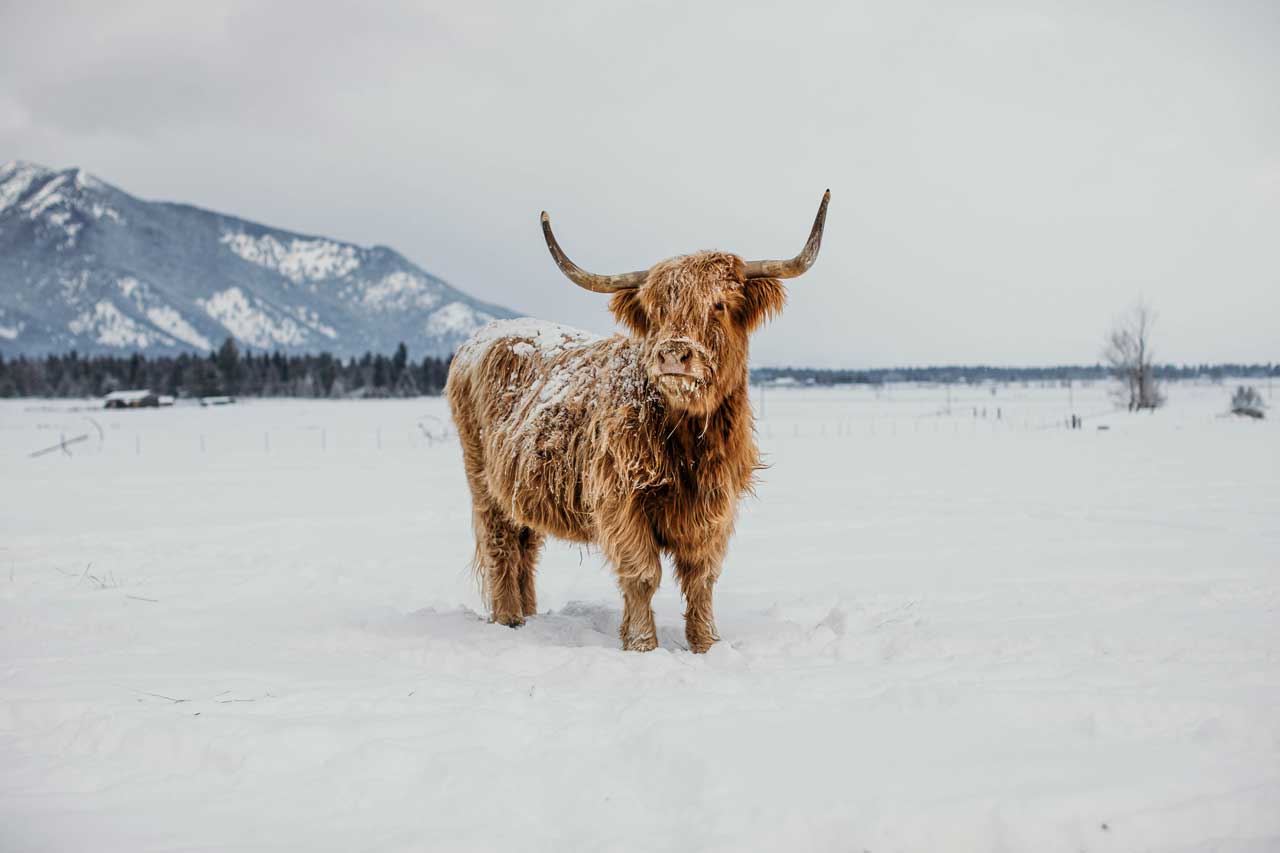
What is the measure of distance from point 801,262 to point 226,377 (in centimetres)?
9383

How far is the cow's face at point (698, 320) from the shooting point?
3832 millimetres

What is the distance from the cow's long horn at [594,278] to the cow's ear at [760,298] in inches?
23.9

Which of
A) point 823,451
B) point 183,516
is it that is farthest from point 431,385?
point 183,516

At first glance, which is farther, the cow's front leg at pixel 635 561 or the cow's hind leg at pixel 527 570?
the cow's hind leg at pixel 527 570

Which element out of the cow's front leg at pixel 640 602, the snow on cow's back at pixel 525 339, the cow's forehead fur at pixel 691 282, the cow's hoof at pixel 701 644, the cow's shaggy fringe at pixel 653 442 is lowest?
the cow's hoof at pixel 701 644

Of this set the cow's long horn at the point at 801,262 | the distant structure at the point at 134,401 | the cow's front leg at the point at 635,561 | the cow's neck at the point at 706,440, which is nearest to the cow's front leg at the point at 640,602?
the cow's front leg at the point at 635,561

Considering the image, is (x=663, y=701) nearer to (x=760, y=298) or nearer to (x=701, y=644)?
(x=701, y=644)

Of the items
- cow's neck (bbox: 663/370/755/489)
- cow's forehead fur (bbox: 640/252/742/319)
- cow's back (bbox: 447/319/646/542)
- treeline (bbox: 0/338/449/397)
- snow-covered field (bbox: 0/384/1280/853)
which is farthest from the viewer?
treeline (bbox: 0/338/449/397)

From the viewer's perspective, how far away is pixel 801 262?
411cm

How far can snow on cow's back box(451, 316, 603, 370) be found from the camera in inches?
219

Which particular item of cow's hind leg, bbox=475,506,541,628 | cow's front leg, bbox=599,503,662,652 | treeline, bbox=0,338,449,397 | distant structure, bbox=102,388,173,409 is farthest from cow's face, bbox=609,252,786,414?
treeline, bbox=0,338,449,397

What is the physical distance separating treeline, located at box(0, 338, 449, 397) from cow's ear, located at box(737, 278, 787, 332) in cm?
8469

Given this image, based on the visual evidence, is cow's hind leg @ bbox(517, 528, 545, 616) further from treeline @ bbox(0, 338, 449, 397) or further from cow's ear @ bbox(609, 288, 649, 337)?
treeline @ bbox(0, 338, 449, 397)

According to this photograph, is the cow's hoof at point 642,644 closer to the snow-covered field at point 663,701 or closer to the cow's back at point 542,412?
the snow-covered field at point 663,701
